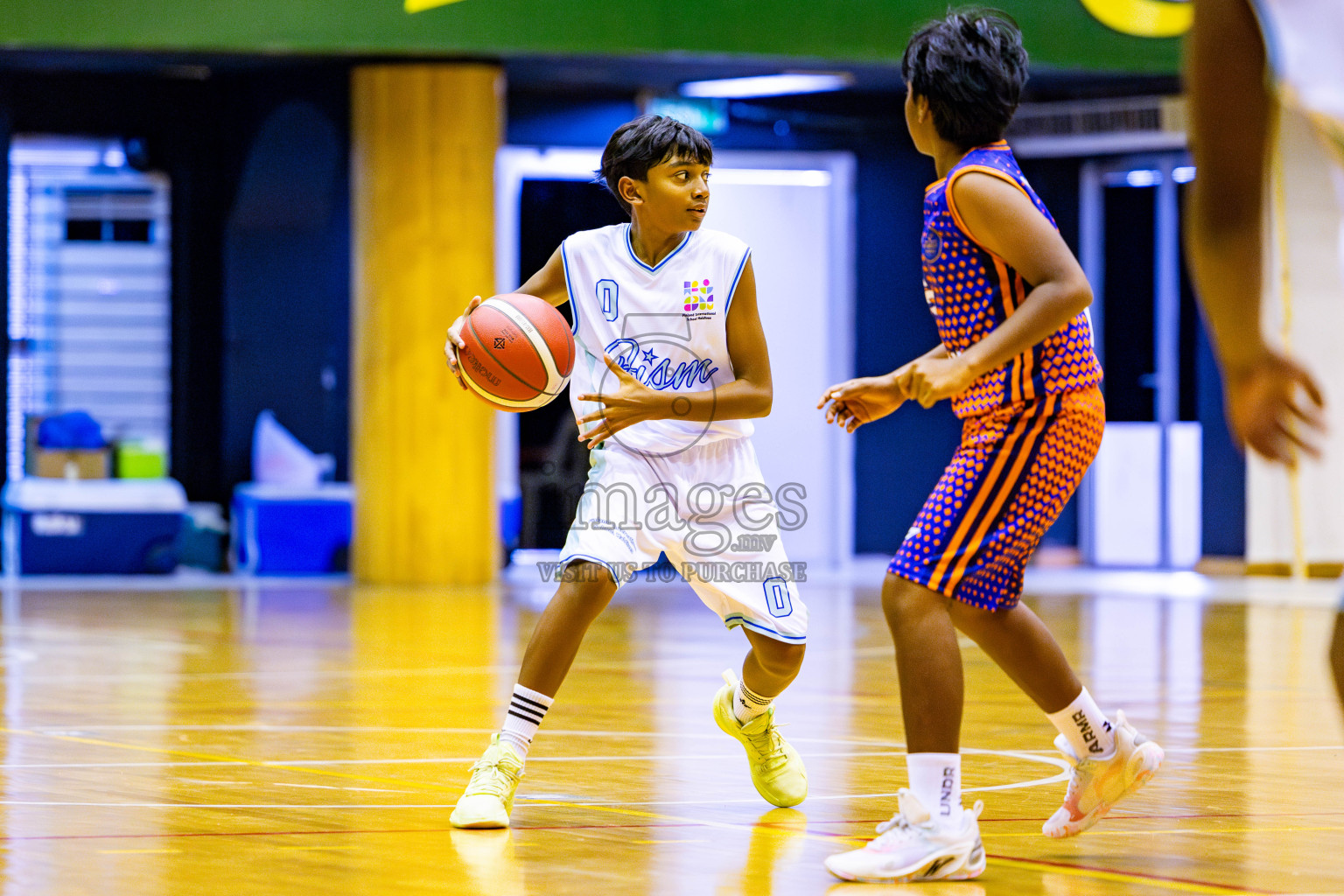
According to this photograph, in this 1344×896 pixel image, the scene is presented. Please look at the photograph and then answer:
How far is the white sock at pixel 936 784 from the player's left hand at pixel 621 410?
2.88 ft

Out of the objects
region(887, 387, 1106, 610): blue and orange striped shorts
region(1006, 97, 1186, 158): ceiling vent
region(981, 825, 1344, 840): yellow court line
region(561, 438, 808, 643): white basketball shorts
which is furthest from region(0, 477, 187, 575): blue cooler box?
region(887, 387, 1106, 610): blue and orange striped shorts

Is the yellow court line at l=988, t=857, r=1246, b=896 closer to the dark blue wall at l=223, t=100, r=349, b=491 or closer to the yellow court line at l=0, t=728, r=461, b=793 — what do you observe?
the yellow court line at l=0, t=728, r=461, b=793

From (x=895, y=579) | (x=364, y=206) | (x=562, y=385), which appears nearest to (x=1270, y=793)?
(x=895, y=579)

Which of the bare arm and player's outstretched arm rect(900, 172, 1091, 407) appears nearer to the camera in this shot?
player's outstretched arm rect(900, 172, 1091, 407)

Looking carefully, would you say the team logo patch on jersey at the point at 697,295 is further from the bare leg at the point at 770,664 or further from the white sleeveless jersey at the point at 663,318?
the bare leg at the point at 770,664

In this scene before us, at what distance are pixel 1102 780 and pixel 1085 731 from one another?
0.08 meters

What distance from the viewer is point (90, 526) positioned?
33.8 ft

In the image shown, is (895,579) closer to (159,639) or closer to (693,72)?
(159,639)

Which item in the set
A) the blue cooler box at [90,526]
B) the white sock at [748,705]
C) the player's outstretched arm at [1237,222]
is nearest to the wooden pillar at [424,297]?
the blue cooler box at [90,526]

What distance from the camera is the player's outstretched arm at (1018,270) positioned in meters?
2.41

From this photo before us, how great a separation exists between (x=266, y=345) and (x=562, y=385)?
326 inches

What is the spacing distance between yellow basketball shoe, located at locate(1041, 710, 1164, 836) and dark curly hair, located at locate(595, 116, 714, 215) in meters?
1.31

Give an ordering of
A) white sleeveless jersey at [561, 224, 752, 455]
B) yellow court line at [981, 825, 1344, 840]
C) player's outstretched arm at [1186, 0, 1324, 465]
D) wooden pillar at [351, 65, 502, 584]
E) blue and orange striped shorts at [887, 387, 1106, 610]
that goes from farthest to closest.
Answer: wooden pillar at [351, 65, 502, 584] → white sleeveless jersey at [561, 224, 752, 455] → yellow court line at [981, 825, 1344, 840] → blue and orange striped shorts at [887, 387, 1106, 610] → player's outstretched arm at [1186, 0, 1324, 465]

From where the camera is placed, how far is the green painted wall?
9250 mm
